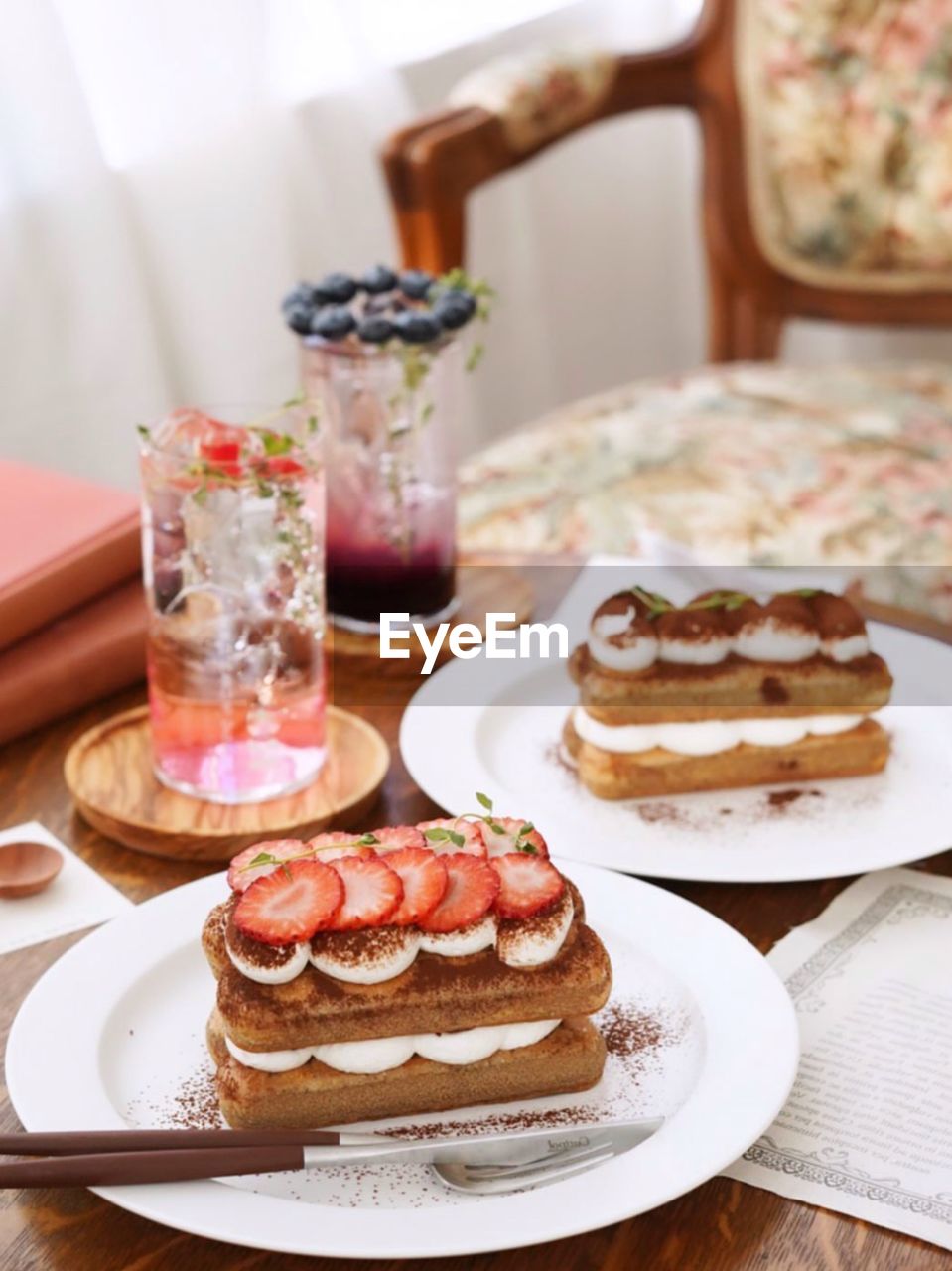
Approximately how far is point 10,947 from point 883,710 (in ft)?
2.40

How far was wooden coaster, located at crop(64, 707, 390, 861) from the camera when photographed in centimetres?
118

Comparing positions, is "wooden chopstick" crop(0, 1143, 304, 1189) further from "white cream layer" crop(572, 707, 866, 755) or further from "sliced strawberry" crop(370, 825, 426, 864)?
"white cream layer" crop(572, 707, 866, 755)

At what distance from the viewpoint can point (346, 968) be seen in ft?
2.81

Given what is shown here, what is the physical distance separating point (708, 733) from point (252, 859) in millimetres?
474

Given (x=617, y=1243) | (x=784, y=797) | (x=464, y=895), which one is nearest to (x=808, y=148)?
(x=784, y=797)

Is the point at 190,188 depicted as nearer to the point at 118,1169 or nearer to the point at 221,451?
the point at 221,451

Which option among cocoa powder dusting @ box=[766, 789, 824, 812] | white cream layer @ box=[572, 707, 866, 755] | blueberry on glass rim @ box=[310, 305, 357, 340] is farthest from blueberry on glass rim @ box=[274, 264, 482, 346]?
cocoa powder dusting @ box=[766, 789, 824, 812]

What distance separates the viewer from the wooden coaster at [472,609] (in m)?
1.48

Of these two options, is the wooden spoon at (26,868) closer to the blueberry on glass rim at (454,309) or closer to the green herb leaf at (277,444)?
the green herb leaf at (277,444)


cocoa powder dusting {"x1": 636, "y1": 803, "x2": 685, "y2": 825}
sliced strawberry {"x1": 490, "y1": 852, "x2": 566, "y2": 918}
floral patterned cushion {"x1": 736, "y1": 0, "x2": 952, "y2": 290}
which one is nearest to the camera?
sliced strawberry {"x1": 490, "y1": 852, "x2": 566, "y2": 918}

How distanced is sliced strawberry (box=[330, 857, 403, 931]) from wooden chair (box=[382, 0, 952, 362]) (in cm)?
169

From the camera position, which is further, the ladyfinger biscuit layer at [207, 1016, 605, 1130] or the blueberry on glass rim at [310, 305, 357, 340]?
the blueberry on glass rim at [310, 305, 357, 340]

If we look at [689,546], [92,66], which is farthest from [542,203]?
[689,546]

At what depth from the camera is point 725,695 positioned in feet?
4.18
